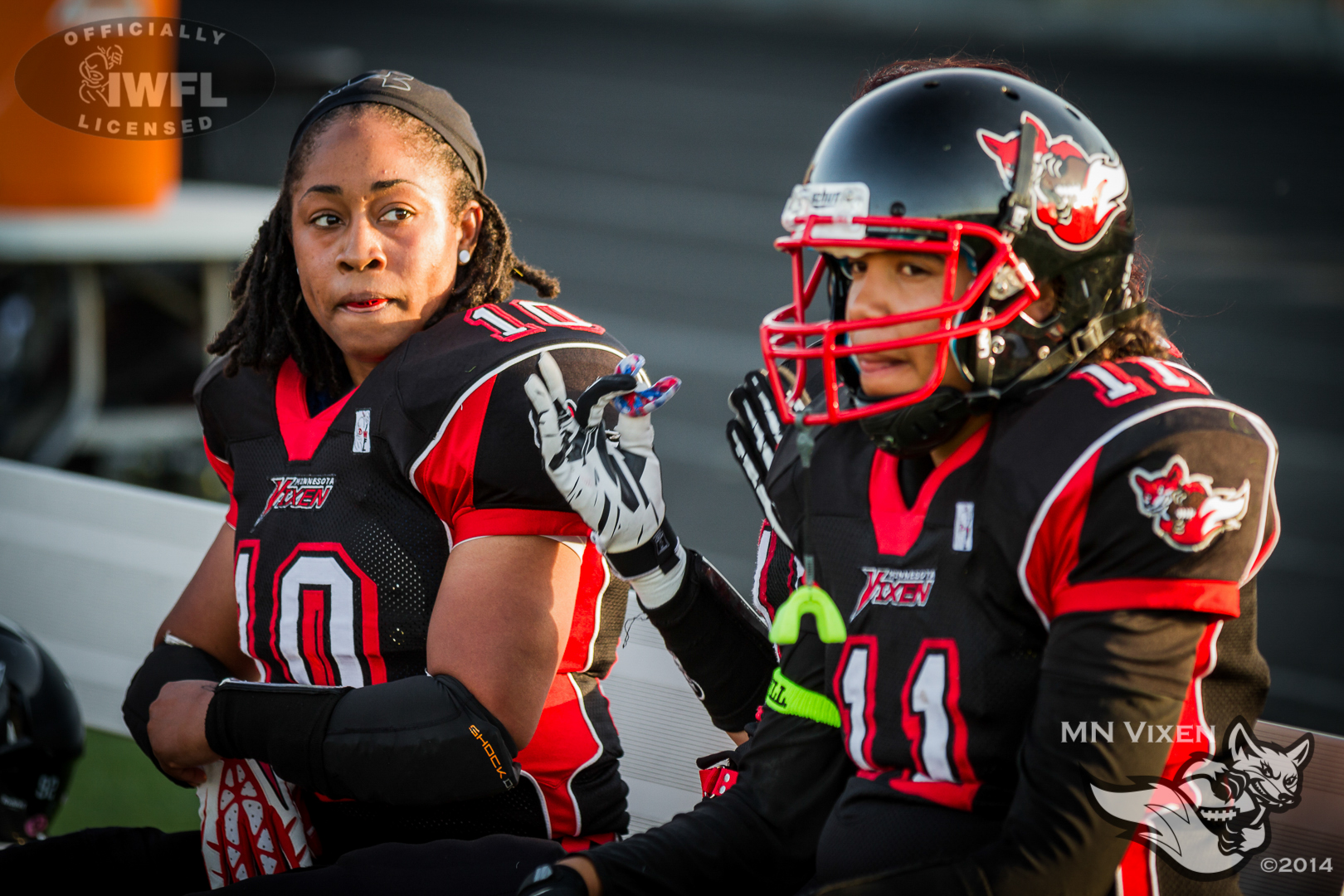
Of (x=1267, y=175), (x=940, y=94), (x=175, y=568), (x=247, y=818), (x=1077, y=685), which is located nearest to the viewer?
(x=1077, y=685)

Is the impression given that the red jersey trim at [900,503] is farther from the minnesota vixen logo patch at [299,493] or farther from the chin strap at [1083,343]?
the minnesota vixen logo patch at [299,493]

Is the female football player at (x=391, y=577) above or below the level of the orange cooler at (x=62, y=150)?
below

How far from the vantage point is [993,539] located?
1615mm

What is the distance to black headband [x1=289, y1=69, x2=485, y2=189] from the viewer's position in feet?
7.47

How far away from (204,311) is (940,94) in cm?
503

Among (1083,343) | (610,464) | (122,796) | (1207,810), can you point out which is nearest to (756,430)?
(610,464)

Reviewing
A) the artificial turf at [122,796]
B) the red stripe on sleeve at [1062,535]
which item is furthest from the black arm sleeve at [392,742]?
the artificial turf at [122,796]

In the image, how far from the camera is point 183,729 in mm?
2189

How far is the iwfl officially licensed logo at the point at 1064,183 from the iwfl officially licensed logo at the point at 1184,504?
0.36 metres

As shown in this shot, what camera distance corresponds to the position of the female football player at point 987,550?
4.90 feet

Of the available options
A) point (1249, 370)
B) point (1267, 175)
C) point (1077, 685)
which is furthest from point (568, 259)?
point (1077, 685)

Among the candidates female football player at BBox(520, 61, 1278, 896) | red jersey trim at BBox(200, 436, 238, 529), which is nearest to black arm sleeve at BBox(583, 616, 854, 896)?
female football player at BBox(520, 61, 1278, 896)

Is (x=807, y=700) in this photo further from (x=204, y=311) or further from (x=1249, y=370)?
(x=1249, y=370)

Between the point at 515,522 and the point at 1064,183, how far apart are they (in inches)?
36.2
